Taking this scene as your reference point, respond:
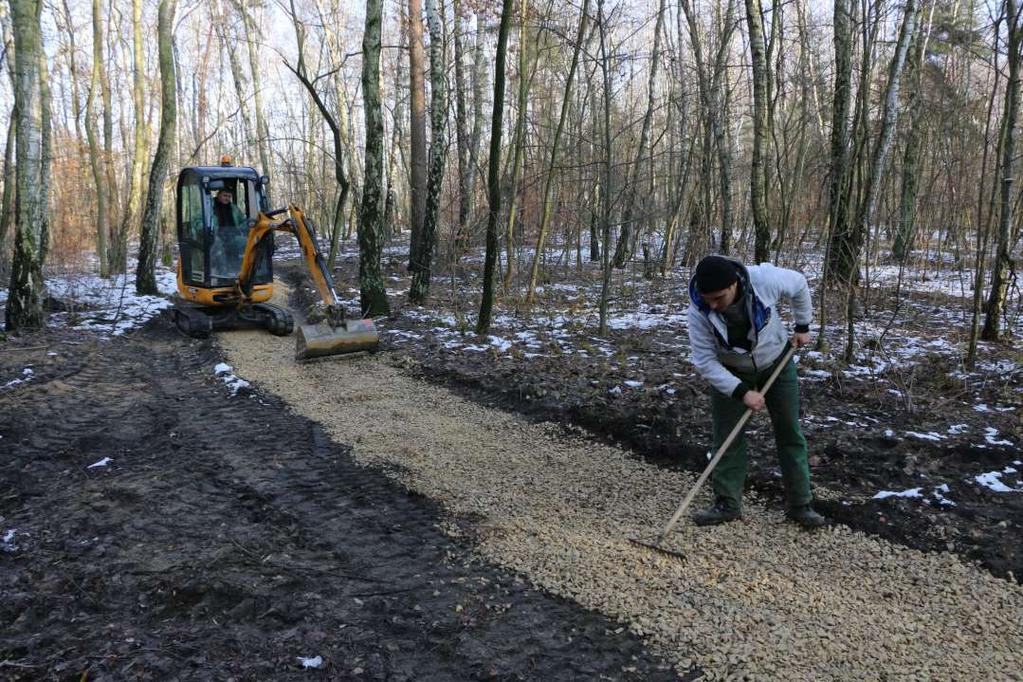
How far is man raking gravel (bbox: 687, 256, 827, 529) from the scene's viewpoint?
4.01 metres

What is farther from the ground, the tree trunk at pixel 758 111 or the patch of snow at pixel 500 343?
the tree trunk at pixel 758 111

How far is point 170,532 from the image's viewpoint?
414 centimetres

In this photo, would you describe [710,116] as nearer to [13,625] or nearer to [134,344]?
[134,344]

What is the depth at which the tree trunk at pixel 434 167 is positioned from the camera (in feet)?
40.5

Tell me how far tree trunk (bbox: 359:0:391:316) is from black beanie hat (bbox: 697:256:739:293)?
7549 mm

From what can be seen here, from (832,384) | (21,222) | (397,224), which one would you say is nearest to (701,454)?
(832,384)

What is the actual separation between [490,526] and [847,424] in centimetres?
322

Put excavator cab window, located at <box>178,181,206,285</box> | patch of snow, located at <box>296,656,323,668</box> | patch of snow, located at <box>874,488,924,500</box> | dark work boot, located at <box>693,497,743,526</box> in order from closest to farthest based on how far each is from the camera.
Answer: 1. patch of snow, located at <box>296,656,323,668</box>
2. dark work boot, located at <box>693,497,743,526</box>
3. patch of snow, located at <box>874,488,924,500</box>
4. excavator cab window, located at <box>178,181,206,285</box>

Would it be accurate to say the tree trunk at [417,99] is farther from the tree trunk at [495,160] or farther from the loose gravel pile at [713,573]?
the loose gravel pile at [713,573]

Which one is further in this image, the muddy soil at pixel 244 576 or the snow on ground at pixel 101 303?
the snow on ground at pixel 101 303

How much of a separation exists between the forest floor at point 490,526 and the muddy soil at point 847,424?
3 centimetres


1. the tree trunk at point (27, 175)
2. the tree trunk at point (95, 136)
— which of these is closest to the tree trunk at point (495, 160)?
the tree trunk at point (27, 175)

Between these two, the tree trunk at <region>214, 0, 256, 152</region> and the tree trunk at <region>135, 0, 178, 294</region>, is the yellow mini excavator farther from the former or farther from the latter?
the tree trunk at <region>214, 0, 256, 152</region>

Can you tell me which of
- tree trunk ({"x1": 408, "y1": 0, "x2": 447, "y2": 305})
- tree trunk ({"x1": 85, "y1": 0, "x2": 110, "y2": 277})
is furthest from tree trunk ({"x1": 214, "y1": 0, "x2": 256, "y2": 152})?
tree trunk ({"x1": 408, "y1": 0, "x2": 447, "y2": 305})
